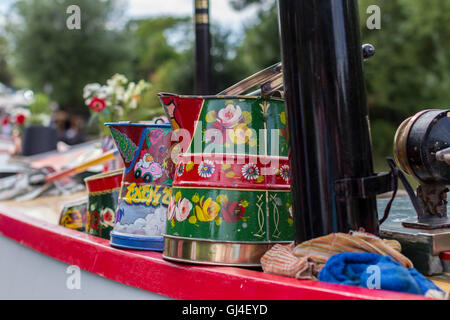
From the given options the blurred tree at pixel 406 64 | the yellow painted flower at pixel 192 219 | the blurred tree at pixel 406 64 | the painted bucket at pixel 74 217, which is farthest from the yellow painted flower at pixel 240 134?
the blurred tree at pixel 406 64

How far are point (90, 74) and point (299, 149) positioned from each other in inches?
692

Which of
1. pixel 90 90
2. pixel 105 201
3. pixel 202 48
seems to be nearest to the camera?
pixel 105 201

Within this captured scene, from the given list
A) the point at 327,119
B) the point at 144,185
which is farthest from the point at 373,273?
the point at 144,185

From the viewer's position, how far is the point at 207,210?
1.39 m

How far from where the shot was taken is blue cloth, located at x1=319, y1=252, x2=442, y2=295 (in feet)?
3.68

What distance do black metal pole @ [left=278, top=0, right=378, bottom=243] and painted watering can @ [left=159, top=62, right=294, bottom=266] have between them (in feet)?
0.35

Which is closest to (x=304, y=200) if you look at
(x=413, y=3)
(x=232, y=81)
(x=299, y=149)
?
(x=299, y=149)

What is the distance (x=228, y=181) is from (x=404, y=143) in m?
0.44

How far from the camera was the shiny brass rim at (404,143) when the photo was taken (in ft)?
4.60

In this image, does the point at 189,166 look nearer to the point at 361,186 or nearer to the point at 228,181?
the point at 228,181

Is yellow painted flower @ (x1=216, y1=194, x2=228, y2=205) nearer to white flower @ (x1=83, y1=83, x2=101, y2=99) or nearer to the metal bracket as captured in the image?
the metal bracket

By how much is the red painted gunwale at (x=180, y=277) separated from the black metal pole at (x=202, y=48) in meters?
1.18

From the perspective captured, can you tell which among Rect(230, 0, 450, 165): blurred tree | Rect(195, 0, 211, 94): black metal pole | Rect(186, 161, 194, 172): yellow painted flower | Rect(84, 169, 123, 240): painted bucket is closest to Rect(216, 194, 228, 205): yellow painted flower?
Rect(186, 161, 194, 172): yellow painted flower

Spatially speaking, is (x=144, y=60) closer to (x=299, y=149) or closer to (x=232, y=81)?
(x=232, y=81)
